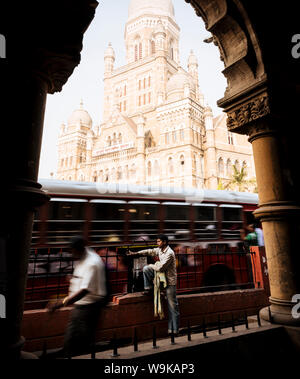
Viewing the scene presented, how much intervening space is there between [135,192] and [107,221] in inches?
49.1

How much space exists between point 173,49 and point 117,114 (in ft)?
83.2

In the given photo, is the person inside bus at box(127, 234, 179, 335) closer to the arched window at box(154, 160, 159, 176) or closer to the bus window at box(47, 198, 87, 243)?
the bus window at box(47, 198, 87, 243)

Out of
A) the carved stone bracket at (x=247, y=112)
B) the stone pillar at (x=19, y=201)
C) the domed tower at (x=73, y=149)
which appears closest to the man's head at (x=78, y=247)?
the stone pillar at (x=19, y=201)

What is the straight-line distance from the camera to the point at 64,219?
6.57 metres

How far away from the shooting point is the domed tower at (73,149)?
40.6m

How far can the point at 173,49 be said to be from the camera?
51.6m

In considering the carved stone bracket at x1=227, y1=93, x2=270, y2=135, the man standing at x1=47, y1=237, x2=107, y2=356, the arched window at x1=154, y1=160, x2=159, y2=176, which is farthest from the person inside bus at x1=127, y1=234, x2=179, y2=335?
the arched window at x1=154, y1=160, x2=159, y2=176

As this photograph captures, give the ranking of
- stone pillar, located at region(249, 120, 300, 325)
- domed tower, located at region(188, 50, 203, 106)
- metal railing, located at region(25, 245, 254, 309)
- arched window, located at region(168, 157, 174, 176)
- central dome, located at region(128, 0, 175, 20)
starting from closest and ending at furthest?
stone pillar, located at region(249, 120, 300, 325) < metal railing, located at region(25, 245, 254, 309) < arched window, located at region(168, 157, 174, 176) < domed tower, located at region(188, 50, 203, 106) < central dome, located at region(128, 0, 175, 20)

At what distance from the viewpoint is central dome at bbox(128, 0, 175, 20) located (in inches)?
1969

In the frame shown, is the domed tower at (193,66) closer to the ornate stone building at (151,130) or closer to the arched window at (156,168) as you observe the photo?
the ornate stone building at (151,130)

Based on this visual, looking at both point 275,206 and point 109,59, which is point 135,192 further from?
point 109,59

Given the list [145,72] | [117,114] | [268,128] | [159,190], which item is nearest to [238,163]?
[117,114]

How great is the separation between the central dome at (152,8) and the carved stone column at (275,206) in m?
58.8
